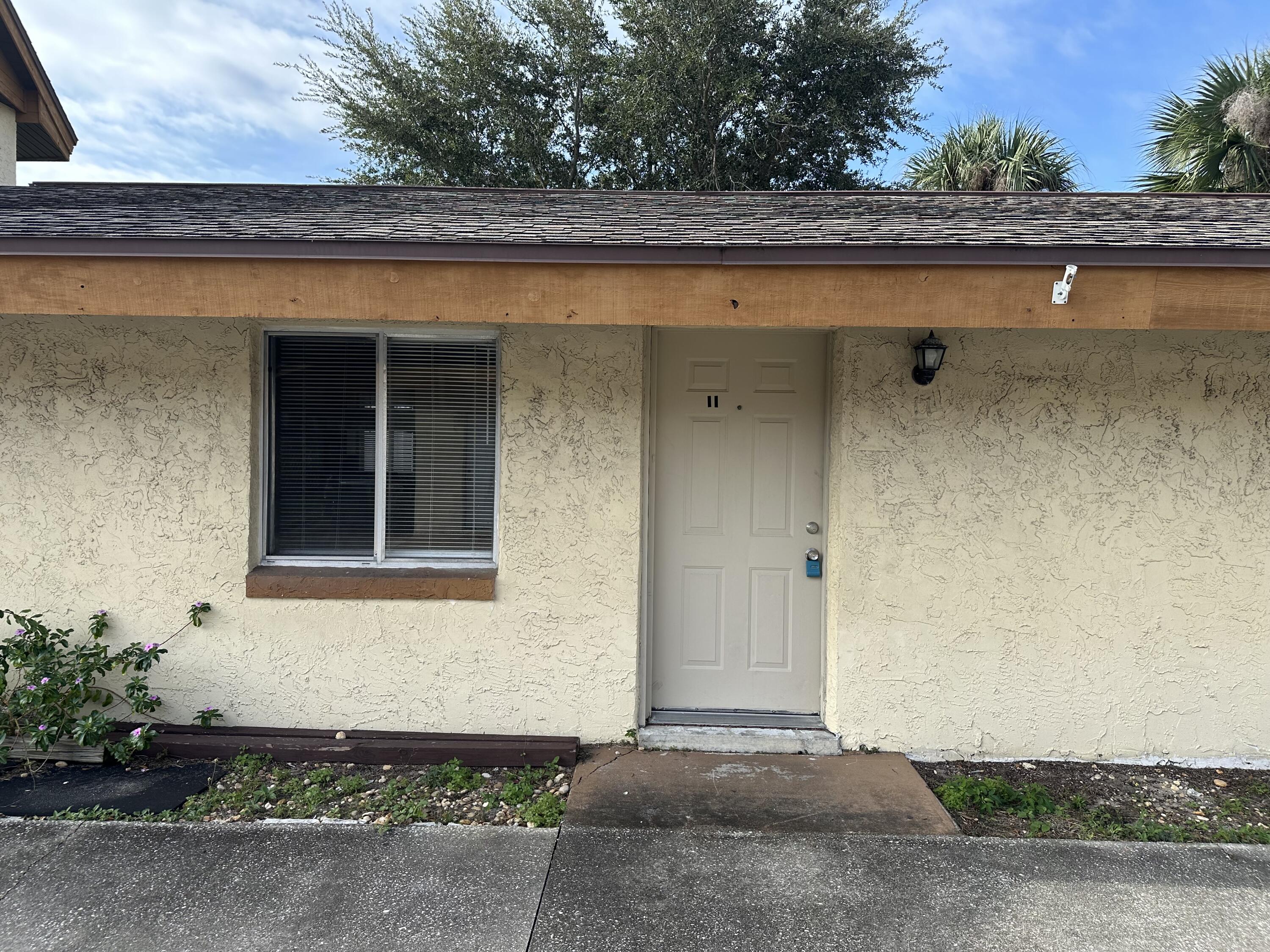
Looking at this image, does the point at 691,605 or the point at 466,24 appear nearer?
the point at 691,605

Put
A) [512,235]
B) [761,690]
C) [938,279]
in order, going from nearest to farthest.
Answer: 1. [938,279]
2. [512,235]
3. [761,690]

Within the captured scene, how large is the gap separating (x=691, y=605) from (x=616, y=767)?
1009 mm

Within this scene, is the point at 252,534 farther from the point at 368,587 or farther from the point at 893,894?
the point at 893,894

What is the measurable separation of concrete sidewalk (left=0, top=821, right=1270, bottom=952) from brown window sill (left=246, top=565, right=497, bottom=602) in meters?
1.19

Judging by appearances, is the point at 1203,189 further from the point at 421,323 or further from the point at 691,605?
the point at 421,323

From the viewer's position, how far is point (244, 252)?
3.49 m

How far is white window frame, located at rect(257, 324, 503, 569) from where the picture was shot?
4.27 m

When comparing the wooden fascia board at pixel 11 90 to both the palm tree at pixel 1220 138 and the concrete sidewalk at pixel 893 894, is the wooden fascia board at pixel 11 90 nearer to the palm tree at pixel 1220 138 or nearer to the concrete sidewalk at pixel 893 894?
the concrete sidewalk at pixel 893 894

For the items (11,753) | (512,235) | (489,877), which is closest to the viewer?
(489,877)

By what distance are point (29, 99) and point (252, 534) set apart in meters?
7.77

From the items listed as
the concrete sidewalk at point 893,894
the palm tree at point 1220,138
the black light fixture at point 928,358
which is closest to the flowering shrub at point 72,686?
the concrete sidewalk at point 893,894

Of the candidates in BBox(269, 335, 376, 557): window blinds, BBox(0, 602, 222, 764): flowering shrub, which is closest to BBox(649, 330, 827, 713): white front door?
BBox(269, 335, 376, 557): window blinds

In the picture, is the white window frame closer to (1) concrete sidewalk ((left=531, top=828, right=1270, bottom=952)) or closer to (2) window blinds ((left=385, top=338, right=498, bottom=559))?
(2) window blinds ((left=385, top=338, right=498, bottom=559))

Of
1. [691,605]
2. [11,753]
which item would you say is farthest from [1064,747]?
[11,753]
